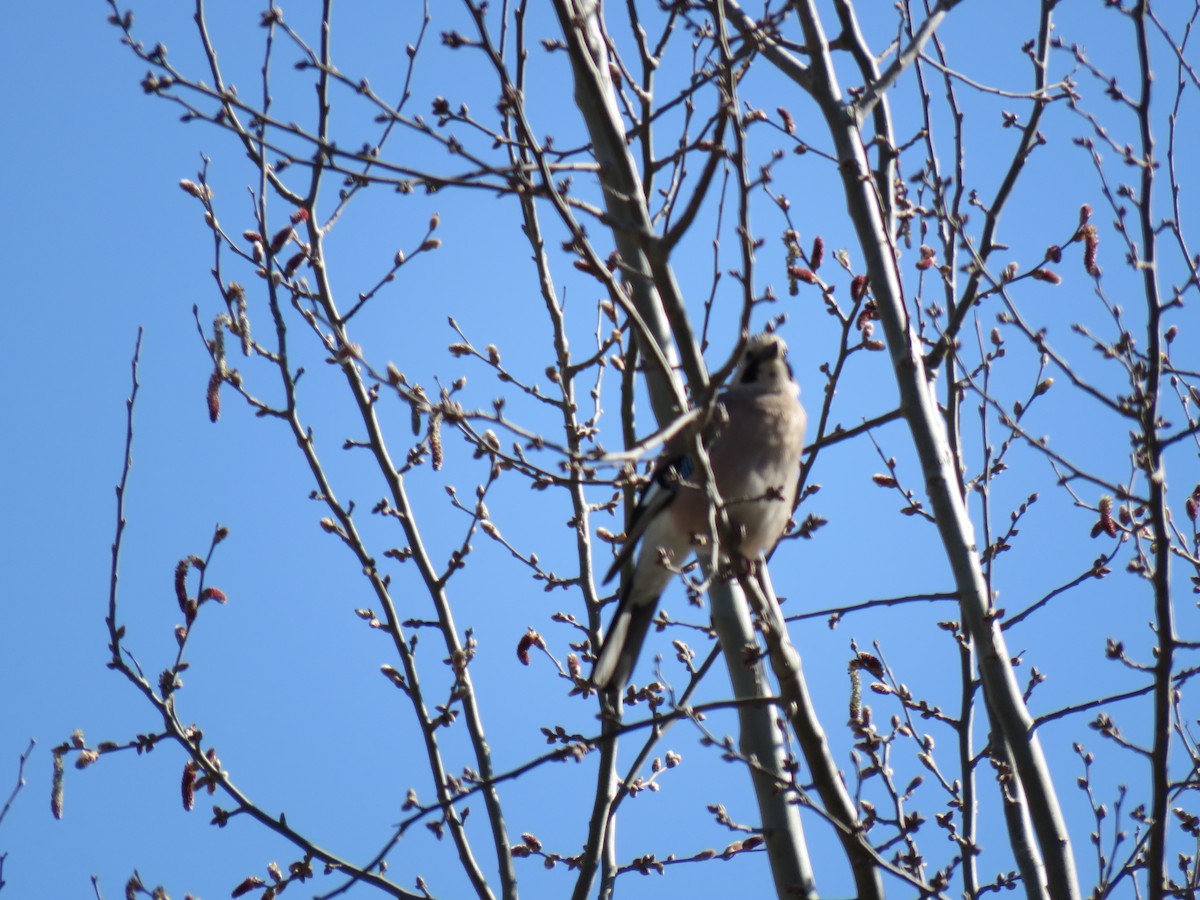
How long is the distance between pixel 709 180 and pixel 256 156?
228 cm

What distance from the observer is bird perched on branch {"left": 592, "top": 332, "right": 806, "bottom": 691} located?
413cm

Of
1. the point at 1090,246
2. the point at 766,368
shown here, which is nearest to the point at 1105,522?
the point at 1090,246

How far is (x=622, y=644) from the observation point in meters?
4.16

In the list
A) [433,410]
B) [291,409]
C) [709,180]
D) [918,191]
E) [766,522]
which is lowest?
[433,410]

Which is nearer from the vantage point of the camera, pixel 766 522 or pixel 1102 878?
pixel 1102 878

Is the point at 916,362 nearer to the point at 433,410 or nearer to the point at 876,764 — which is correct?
the point at 876,764

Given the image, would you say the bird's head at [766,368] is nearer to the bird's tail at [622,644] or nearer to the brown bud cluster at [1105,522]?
the bird's tail at [622,644]

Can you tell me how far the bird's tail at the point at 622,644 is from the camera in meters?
4.04

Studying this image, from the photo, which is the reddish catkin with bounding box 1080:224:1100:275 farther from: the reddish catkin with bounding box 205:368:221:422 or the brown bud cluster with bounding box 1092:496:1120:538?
the reddish catkin with bounding box 205:368:221:422

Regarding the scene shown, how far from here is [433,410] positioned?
8.87ft

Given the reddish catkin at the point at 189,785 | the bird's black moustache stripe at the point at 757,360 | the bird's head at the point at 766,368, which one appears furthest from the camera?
the bird's black moustache stripe at the point at 757,360

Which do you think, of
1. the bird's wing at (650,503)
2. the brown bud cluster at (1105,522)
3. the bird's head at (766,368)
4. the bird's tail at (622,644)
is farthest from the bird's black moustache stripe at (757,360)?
the brown bud cluster at (1105,522)

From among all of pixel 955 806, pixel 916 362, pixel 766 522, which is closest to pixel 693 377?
pixel 916 362

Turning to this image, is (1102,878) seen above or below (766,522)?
below
